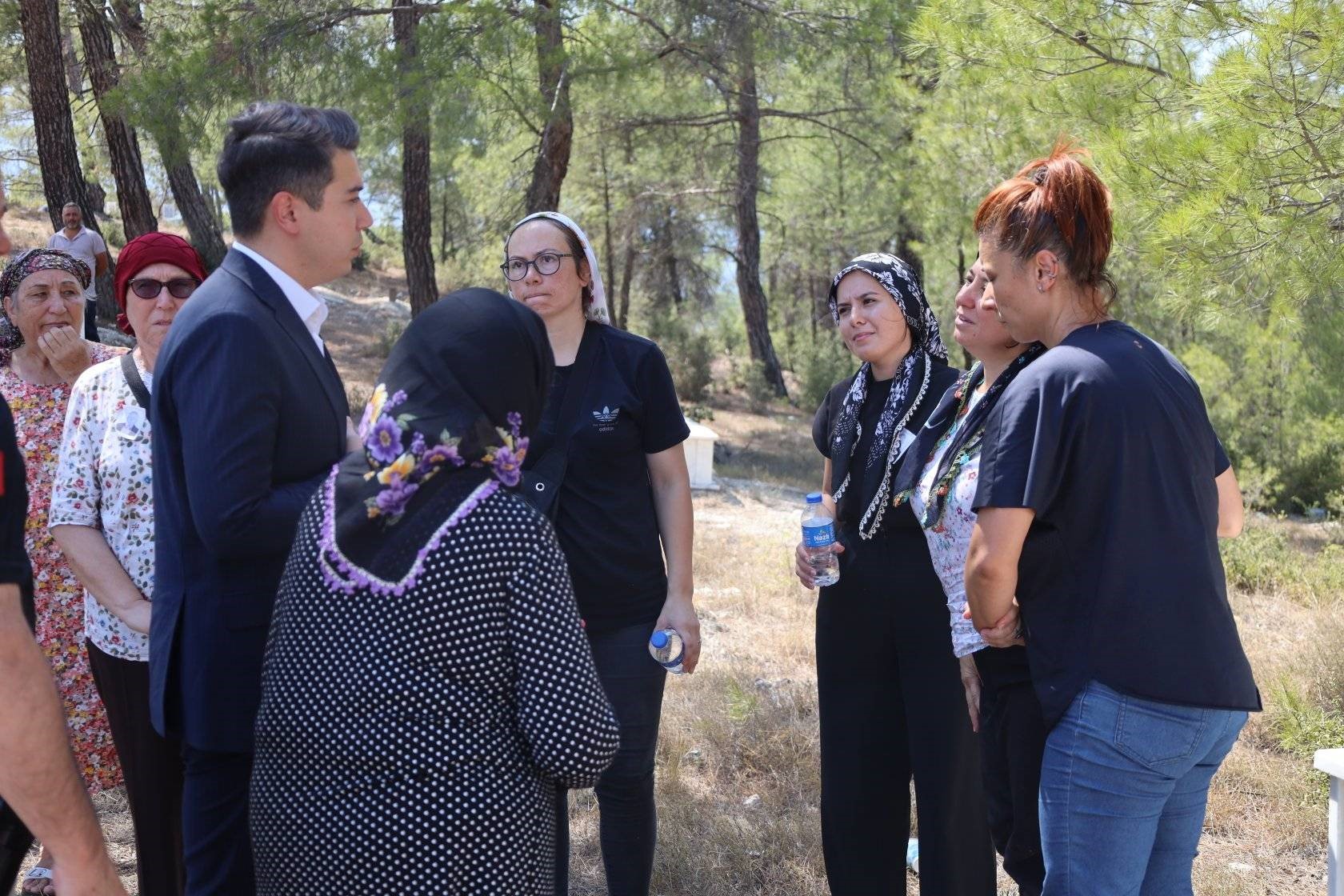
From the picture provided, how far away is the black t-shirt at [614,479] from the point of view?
304 centimetres

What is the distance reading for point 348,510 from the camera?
179 cm

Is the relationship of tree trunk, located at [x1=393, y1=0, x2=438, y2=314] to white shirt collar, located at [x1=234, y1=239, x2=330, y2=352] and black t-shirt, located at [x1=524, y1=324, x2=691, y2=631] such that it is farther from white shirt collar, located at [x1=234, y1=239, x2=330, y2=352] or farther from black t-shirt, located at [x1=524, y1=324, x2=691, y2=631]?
white shirt collar, located at [x1=234, y1=239, x2=330, y2=352]

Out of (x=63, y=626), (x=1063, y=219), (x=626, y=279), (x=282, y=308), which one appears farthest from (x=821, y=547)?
(x=626, y=279)

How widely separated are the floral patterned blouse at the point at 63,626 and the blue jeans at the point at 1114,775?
255cm

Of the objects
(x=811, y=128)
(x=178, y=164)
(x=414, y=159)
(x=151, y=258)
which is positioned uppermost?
(x=811, y=128)

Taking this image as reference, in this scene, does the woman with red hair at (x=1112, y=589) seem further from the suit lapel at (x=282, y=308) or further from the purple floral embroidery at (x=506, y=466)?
the suit lapel at (x=282, y=308)

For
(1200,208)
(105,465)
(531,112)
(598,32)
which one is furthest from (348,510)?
(598,32)

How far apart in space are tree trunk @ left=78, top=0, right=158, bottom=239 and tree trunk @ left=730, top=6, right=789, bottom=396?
663 centimetres

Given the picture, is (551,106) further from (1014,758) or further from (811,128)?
(811,128)

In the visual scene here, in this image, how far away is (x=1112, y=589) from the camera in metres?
2.00

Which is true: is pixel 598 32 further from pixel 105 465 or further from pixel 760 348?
pixel 760 348

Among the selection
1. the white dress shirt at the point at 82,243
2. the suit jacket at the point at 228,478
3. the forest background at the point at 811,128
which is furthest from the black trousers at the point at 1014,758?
the white dress shirt at the point at 82,243

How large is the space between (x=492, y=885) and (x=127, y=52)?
10.2 metres

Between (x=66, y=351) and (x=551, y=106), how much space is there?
7309mm
